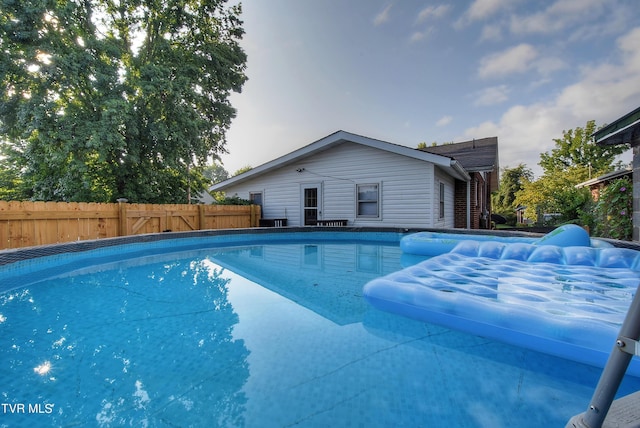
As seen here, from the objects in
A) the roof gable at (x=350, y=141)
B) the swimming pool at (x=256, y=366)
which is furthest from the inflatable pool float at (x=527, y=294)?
the roof gable at (x=350, y=141)

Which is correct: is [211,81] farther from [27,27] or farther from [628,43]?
[628,43]

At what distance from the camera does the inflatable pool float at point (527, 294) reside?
2207mm

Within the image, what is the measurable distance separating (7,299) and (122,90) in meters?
9.00

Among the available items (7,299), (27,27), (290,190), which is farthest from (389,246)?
(27,27)

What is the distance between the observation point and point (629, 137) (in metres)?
5.22

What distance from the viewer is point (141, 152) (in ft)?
38.3

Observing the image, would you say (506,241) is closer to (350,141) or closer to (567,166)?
(350,141)

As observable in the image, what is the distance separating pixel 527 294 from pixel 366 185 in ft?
24.6

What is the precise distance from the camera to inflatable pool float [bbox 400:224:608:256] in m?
5.29

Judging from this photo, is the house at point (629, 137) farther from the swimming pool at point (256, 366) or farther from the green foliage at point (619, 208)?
the swimming pool at point (256, 366)

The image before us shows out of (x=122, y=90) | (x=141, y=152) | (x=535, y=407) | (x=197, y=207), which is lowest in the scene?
(x=535, y=407)

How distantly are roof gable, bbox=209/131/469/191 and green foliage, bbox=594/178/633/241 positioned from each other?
3.48m

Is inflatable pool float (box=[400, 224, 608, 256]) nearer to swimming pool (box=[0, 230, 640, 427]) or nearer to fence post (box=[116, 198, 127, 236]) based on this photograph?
swimming pool (box=[0, 230, 640, 427])

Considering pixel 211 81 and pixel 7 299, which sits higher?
pixel 211 81
